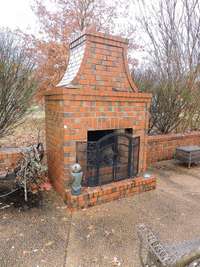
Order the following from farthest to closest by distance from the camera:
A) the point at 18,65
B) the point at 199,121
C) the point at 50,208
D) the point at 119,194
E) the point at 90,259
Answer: the point at 199,121, the point at 18,65, the point at 119,194, the point at 50,208, the point at 90,259

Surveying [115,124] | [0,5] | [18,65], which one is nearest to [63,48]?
[0,5]

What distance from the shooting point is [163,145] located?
469 centimetres

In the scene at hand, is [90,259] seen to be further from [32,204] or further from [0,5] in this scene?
[0,5]

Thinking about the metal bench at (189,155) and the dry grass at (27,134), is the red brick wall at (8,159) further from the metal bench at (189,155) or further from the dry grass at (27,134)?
the metal bench at (189,155)

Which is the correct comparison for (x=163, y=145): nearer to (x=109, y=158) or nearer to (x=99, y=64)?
(x=109, y=158)

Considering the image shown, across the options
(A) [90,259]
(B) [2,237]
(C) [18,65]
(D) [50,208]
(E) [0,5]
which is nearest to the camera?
(A) [90,259]

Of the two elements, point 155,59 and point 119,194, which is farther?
point 155,59

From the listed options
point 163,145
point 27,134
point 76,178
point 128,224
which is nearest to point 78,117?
point 76,178

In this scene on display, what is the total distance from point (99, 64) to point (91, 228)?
7.50 feet

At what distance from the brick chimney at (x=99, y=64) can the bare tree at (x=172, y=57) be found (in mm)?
2635

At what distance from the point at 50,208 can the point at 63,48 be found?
17.8 ft

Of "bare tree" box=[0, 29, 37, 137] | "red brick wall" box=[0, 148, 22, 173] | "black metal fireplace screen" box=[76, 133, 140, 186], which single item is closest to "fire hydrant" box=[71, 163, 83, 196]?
"black metal fireplace screen" box=[76, 133, 140, 186]

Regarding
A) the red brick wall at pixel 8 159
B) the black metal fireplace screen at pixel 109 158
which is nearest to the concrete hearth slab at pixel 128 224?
the black metal fireplace screen at pixel 109 158

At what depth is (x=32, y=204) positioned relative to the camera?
2.56 metres
